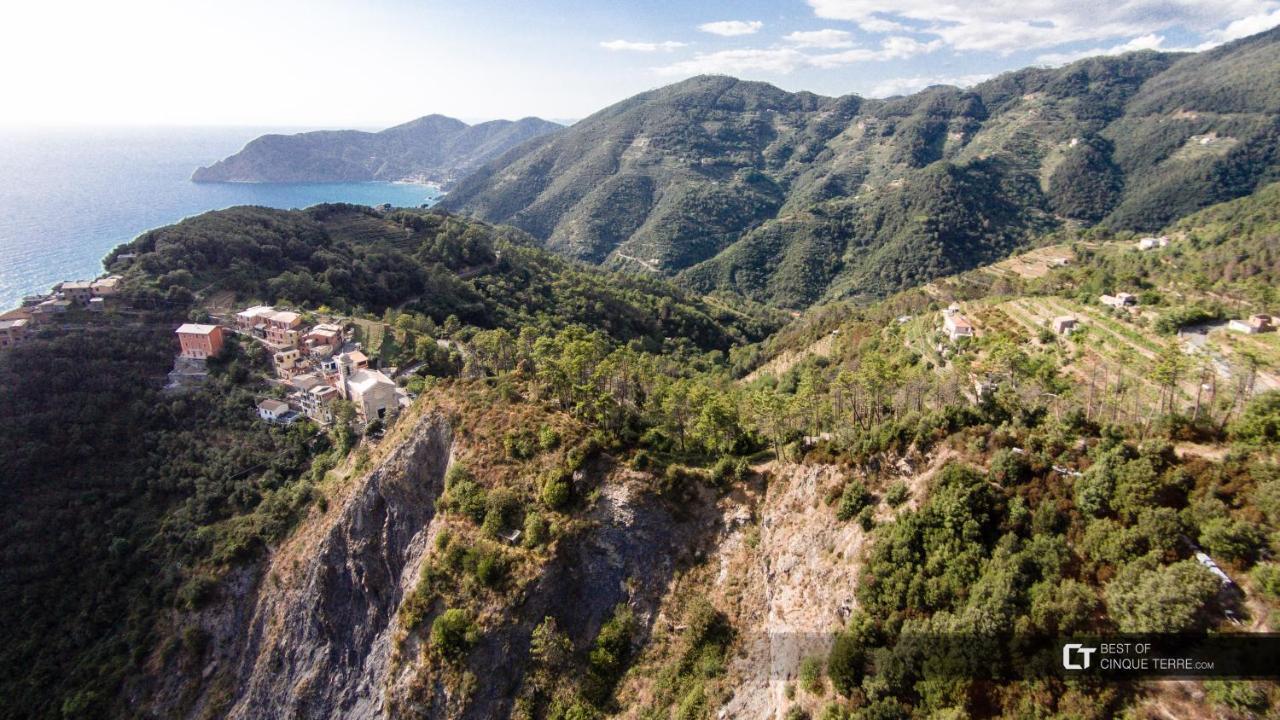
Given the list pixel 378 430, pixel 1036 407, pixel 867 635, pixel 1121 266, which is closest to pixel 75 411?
pixel 378 430

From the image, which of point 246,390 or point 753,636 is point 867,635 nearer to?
point 753,636

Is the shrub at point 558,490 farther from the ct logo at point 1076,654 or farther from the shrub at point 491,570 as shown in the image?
the ct logo at point 1076,654

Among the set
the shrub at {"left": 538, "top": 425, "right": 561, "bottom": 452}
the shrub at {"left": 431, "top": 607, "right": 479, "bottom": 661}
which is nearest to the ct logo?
the shrub at {"left": 538, "top": 425, "right": 561, "bottom": 452}

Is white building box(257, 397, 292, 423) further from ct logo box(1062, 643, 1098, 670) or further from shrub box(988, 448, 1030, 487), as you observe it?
ct logo box(1062, 643, 1098, 670)

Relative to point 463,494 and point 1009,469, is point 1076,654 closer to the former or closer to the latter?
point 1009,469

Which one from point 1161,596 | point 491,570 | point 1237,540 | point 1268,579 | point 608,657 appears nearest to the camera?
point 1268,579

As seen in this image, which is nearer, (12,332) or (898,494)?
(898,494)

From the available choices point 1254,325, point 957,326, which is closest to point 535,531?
point 957,326
